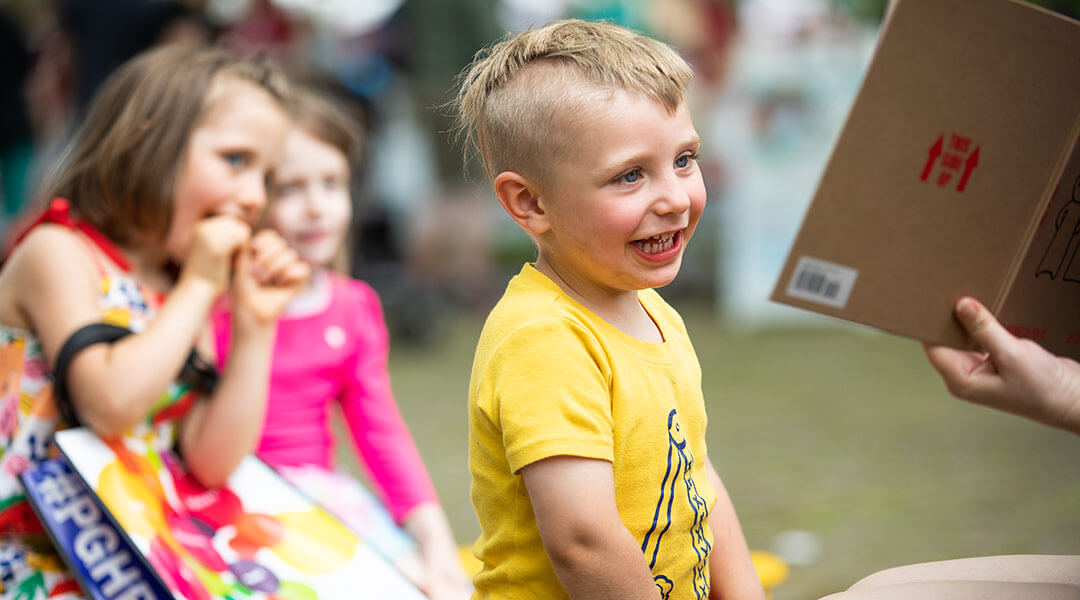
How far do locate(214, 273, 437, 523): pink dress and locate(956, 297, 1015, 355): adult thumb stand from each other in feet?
4.17

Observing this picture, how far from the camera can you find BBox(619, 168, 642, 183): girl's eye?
4.69 feet

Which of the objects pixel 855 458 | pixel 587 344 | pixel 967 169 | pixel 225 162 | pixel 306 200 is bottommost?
pixel 855 458

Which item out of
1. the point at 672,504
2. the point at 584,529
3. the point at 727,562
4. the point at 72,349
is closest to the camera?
the point at 584,529

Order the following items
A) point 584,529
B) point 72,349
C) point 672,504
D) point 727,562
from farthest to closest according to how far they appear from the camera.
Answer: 1. point 72,349
2. point 727,562
3. point 672,504
4. point 584,529

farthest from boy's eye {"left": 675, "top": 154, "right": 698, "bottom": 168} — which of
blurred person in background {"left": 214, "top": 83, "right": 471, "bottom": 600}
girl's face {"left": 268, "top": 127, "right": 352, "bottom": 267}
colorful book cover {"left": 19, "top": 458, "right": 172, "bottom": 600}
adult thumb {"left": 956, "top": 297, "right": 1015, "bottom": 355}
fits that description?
girl's face {"left": 268, "top": 127, "right": 352, "bottom": 267}

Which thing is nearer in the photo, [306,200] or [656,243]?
[656,243]

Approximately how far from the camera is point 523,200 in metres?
1.50

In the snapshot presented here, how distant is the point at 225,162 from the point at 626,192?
3.52 ft

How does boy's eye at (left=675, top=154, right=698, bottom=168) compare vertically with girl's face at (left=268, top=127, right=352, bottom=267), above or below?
above

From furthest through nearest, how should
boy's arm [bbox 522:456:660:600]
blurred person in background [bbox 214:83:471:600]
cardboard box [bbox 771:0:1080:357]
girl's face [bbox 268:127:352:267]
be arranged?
1. girl's face [bbox 268:127:352:267]
2. blurred person in background [bbox 214:83:471:600]
3. cardboard box [bbox 771:0:1080:357]
4. boy's arm [bbox 522:456:660:600]

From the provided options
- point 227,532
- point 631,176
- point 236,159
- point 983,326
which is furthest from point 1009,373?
point 236,159

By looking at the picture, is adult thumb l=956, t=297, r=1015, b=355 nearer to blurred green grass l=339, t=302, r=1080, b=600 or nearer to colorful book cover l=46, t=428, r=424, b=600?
colorful book cover l=46, t=428, r=424, b=600

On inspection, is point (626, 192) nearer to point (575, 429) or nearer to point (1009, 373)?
point (575, 429)

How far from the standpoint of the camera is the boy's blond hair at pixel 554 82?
1.41m
